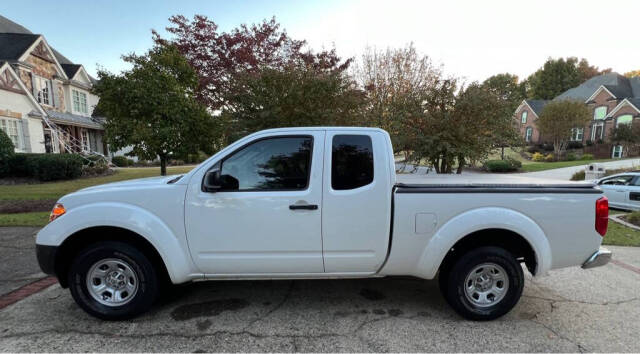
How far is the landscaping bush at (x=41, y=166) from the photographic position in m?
14.1

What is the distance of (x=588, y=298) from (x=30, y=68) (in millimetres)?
28038

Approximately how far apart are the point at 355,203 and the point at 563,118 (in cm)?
3469

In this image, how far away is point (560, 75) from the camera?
55.9 meters

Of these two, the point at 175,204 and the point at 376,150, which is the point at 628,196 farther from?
the point at 175,204

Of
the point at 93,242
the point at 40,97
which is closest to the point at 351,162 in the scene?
the point at 93,242

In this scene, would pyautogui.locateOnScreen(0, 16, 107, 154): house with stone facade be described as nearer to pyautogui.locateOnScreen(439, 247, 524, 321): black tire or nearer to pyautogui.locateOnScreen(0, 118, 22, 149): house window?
pyautogui.locateOnScreen(0, 118, 22, 149): house window

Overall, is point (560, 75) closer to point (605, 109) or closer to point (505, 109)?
point (605, 109)

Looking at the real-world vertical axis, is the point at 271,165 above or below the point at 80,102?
below

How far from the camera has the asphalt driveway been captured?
2705 millimetres

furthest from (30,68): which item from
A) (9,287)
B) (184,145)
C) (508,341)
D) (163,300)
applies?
(508,341)

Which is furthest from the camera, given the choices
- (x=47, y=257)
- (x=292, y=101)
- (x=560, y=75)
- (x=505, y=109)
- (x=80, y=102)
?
(x=560, y=75)

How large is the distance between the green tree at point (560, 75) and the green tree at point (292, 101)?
2518 inches

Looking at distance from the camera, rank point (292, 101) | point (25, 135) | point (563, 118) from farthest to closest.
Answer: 1. point (563, 118)
2. point (25, 135)
3. point (292, 101)

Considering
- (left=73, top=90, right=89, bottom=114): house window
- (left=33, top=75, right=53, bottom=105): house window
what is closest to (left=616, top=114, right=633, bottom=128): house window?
(left=73, top=90, right=89, bottom=114): house window
